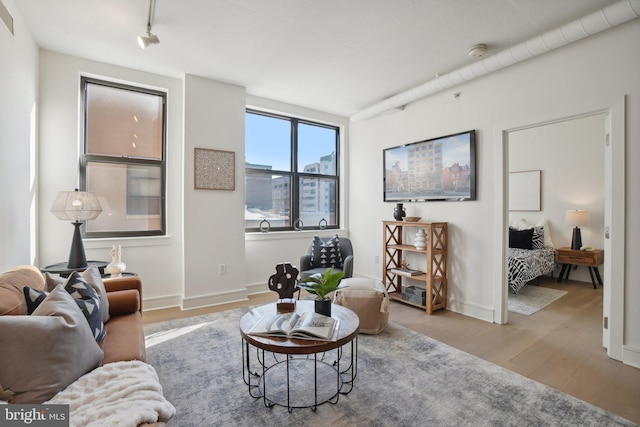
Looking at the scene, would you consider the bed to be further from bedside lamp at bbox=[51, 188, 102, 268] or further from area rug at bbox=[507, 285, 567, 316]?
bedside lamp at bbox=[51, 188, 102, 268]

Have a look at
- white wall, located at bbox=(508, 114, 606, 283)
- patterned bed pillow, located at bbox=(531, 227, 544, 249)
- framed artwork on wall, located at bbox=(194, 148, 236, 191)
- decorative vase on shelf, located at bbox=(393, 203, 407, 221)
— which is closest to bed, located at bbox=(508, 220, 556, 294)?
patterned bed pillow, located at bbox=(531, 227, 544, 249)

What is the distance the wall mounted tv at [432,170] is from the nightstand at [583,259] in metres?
2.75

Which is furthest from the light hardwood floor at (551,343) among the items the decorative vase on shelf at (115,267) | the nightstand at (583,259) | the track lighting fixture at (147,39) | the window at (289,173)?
the track lighting fixture at (147,39)

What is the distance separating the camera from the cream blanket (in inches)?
42.3

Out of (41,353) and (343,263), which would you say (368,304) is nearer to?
(343,263)

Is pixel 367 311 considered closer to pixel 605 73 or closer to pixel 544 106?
pixel 544 106

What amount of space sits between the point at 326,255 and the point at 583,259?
13.1 ft

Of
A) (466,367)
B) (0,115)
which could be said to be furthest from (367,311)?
(0,115)

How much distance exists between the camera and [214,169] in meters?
3.80

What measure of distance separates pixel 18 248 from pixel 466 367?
3.68 meters

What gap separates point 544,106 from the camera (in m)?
2.82

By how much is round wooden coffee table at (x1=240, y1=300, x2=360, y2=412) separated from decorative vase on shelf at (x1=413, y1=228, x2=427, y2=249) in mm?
1738

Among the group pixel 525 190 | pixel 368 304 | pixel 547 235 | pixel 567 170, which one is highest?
pixel 567 170

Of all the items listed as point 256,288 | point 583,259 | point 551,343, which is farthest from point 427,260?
point 583,259
